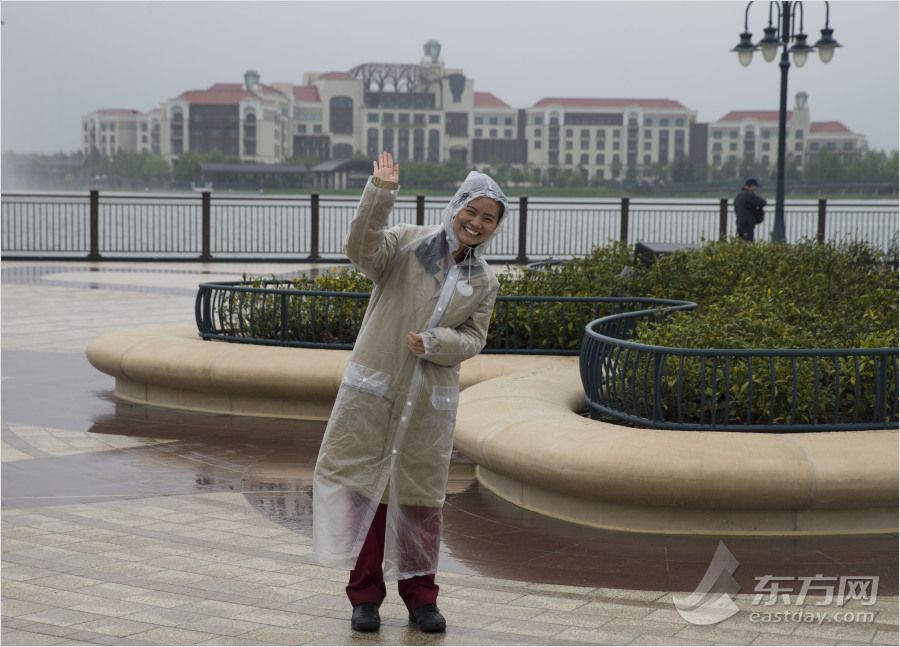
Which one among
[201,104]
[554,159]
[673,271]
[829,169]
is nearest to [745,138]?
[554,159]

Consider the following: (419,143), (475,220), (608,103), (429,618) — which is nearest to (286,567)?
(429,618)

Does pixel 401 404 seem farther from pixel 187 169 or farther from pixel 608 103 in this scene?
pixel 608 103

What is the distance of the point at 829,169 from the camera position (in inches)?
4003

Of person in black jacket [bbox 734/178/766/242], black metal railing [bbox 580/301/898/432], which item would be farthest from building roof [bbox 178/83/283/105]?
black metal railing [bbox 580/301/898/432]

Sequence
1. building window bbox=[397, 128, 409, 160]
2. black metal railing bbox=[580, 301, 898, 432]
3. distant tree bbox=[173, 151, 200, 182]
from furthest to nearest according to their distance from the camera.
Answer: building window bbox=[397, 128, 409, 160]
distant tree bbox=[173, 151, 200, 182]
black metal railing bbox=[580, 301, 898, 432]

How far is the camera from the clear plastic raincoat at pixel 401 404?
12.0 feet

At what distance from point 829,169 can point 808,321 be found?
10186 centimetres

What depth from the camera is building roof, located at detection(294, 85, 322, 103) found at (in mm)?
143500

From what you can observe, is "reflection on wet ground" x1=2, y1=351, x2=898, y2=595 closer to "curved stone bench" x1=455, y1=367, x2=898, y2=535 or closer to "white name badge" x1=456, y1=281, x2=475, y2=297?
"curved stone bench" x1=455, y1=367, x2=898, y2=535

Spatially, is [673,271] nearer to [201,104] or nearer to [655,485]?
[655,485]

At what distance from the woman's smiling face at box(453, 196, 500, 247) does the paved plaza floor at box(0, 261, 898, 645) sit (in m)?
1.40

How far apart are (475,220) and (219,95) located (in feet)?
459

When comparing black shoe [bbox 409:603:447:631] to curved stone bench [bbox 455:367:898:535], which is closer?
black shoe [bbox 409:603:447:631]

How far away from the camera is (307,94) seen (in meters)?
147
